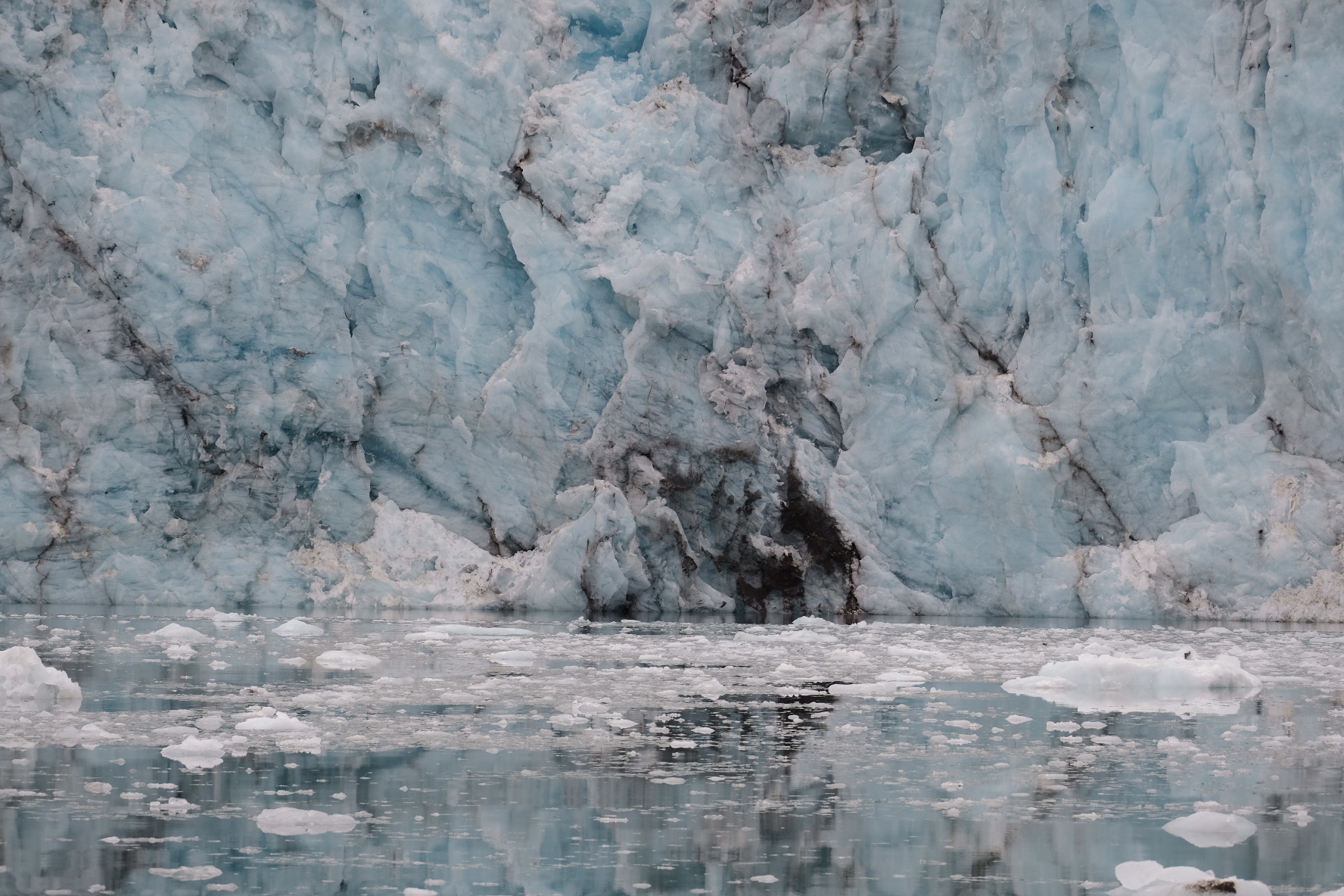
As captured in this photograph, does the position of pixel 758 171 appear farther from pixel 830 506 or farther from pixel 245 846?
pixel 245 846

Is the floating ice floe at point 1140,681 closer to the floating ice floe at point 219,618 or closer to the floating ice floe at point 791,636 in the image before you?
the floating ice floe at point 791,636

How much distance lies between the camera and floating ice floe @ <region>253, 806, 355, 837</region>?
293 centimetres

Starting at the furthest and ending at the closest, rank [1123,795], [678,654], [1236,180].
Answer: [1236,180]
[678,654]
[1123,795]

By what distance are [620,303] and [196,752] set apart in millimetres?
12040

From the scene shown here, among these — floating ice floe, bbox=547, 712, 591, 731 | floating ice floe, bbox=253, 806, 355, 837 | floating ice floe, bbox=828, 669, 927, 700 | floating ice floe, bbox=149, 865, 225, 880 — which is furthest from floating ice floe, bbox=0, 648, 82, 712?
floating ice floe, bbox=828, 669, 927, 700

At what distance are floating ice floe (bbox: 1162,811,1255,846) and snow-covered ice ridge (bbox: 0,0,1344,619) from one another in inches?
446

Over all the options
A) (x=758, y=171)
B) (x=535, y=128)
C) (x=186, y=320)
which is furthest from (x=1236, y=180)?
(x=186, y=320)

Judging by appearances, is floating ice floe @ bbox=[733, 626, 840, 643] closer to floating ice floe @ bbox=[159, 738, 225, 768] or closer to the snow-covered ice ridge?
the snow-covered ice ridge

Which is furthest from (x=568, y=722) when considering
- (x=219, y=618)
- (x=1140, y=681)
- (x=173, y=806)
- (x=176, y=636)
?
(x=219, y=618)

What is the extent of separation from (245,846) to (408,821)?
14.9 inches

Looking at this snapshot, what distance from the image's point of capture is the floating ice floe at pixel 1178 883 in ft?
7.95

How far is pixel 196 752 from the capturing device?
3.90 metres

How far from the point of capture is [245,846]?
9.11 feet

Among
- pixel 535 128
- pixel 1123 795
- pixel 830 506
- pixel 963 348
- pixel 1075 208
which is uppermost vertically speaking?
pixel 535 128
